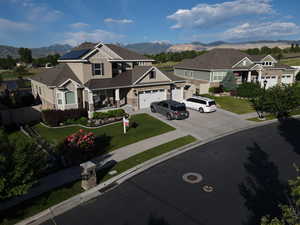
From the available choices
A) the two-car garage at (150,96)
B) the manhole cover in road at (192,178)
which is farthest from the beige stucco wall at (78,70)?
the manhole cover in road at (192,178)

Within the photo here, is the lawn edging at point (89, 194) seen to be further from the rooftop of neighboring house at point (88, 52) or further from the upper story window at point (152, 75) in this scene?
the rooftop of neighboring house at point (88, 52)

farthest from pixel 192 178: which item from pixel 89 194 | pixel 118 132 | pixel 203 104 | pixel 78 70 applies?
pixel 78 70

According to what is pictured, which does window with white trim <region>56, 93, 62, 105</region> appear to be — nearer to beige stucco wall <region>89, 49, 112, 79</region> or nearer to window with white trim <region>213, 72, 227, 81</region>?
beige stucco wall <region>89, 49, 112, 79</region>

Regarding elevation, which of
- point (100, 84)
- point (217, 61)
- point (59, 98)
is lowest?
point (59, 98)

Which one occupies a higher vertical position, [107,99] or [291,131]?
[107,99]

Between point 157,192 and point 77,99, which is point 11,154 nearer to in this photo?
point 157,192

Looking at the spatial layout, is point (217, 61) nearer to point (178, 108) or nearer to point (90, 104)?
point (178, 108)
